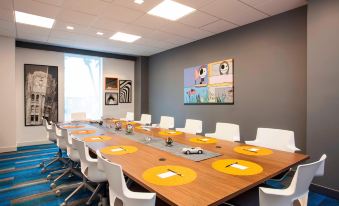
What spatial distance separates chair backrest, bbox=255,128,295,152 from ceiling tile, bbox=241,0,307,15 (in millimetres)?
1943

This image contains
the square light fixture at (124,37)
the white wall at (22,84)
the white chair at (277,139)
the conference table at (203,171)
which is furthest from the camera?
the white wall at (22,84)

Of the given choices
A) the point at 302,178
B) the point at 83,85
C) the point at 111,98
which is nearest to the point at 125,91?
the point at 111,98

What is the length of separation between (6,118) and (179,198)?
216 inches

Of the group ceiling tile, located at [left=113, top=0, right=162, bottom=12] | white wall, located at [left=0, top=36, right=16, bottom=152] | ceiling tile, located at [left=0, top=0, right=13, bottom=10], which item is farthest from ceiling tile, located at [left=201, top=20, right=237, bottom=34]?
white wall, located at [left=0, top=36, right=16, bottom=152]

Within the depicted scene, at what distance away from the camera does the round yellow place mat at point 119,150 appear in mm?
2024

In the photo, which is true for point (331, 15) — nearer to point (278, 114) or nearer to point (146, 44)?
point (278, 114)

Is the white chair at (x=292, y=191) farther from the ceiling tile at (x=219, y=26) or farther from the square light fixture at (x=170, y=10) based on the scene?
the ceiling tile at (x=219, y=26)

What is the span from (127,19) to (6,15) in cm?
214

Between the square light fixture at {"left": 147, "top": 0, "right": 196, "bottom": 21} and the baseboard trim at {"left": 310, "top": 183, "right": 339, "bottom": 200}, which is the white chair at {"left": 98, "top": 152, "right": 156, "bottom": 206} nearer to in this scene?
the square light fixture at {"left": 147, "top": 0, "right": 196, "bottom": 21}

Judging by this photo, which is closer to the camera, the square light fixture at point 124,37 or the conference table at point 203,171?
the conference table at point 203,171

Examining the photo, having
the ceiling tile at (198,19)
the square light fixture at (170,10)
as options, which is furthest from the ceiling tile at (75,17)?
the ceiling tile at (198,19)

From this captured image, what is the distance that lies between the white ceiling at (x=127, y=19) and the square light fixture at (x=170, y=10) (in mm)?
123

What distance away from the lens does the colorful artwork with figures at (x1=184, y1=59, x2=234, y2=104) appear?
4285 mm

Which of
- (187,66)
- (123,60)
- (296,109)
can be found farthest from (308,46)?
(123,60)
